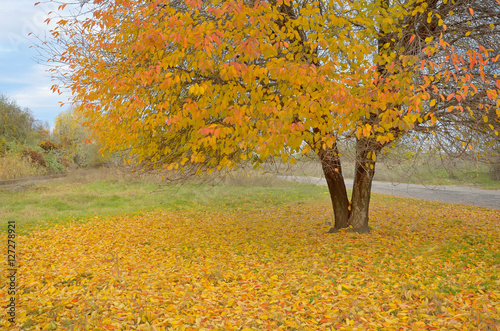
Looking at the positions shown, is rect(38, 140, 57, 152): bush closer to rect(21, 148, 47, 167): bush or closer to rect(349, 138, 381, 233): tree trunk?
rect(21, 148, 47, 167): bush

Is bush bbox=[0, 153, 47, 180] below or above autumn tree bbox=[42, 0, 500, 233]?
below

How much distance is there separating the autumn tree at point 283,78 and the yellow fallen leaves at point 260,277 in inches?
72.9

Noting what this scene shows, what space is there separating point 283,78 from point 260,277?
11.3 feet

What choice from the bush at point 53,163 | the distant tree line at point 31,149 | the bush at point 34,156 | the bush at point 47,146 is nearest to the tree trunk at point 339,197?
the distant tree line at point 31,149

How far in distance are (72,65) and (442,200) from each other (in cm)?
1676

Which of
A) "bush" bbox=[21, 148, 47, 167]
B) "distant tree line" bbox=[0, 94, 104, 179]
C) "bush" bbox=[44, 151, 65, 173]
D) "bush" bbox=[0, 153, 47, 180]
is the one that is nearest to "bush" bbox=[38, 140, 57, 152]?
"distant tree line" bbox=[0, 94, 104, 179]

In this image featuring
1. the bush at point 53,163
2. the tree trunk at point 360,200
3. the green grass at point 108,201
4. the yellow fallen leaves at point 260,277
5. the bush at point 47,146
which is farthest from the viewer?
the bush at point 47,146

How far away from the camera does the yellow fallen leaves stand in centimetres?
423

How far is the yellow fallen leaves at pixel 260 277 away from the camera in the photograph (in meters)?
4.23

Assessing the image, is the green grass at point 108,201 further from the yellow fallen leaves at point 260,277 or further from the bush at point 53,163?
the bush at point 53,163

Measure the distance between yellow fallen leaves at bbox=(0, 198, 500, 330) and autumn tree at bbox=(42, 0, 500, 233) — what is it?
1852 millimetres

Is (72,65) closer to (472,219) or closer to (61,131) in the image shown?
(472,219)

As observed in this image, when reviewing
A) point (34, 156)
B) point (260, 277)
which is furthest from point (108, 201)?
point (34, 156)

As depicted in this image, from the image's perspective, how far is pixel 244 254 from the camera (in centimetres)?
752
